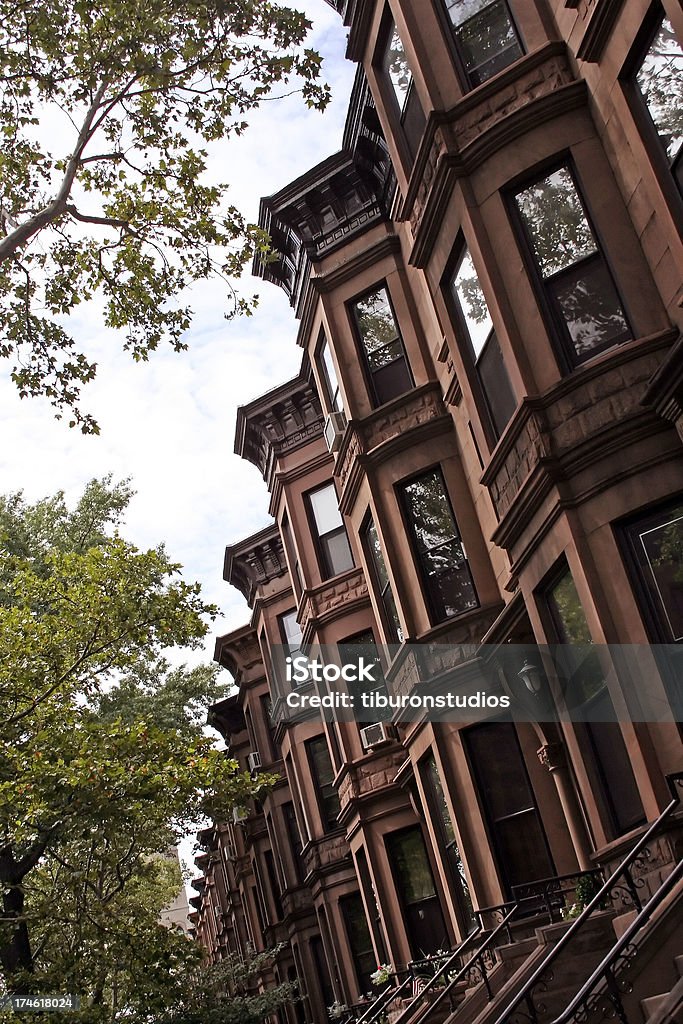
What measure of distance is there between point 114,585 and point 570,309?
11.2m

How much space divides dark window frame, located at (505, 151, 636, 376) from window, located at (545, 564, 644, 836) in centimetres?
228

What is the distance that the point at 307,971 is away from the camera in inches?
1134

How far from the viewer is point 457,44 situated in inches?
528

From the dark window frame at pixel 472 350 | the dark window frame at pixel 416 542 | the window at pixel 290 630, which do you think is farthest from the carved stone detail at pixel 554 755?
the window at pixel 290 630

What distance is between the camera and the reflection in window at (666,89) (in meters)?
9.63

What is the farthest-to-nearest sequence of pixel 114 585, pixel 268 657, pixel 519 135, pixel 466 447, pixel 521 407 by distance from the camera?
pixel 268 657 < pixel 114 585 < pixel 466 447 < pixel 519 135 < pixel 521 407

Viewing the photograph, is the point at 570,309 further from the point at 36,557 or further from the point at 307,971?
the point at 307,971

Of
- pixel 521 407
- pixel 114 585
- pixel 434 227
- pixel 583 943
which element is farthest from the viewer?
pixel 114 585

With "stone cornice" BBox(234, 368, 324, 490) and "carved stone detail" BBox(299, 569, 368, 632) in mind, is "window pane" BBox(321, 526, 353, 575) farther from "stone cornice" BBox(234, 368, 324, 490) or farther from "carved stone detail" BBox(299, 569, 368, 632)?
"stone cornice" BBox(234, 368, 324, 490)

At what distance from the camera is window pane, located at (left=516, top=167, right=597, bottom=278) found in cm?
1112

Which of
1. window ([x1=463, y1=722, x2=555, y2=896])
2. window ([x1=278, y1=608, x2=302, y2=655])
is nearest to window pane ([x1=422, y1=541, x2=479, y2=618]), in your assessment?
window ([x1=463, y1=722, x2=555, y2=896])

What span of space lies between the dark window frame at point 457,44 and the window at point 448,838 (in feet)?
31.1

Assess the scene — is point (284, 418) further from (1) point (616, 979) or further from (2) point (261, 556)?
(1) point (616, 979)

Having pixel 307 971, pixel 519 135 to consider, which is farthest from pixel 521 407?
pixel 307 971
